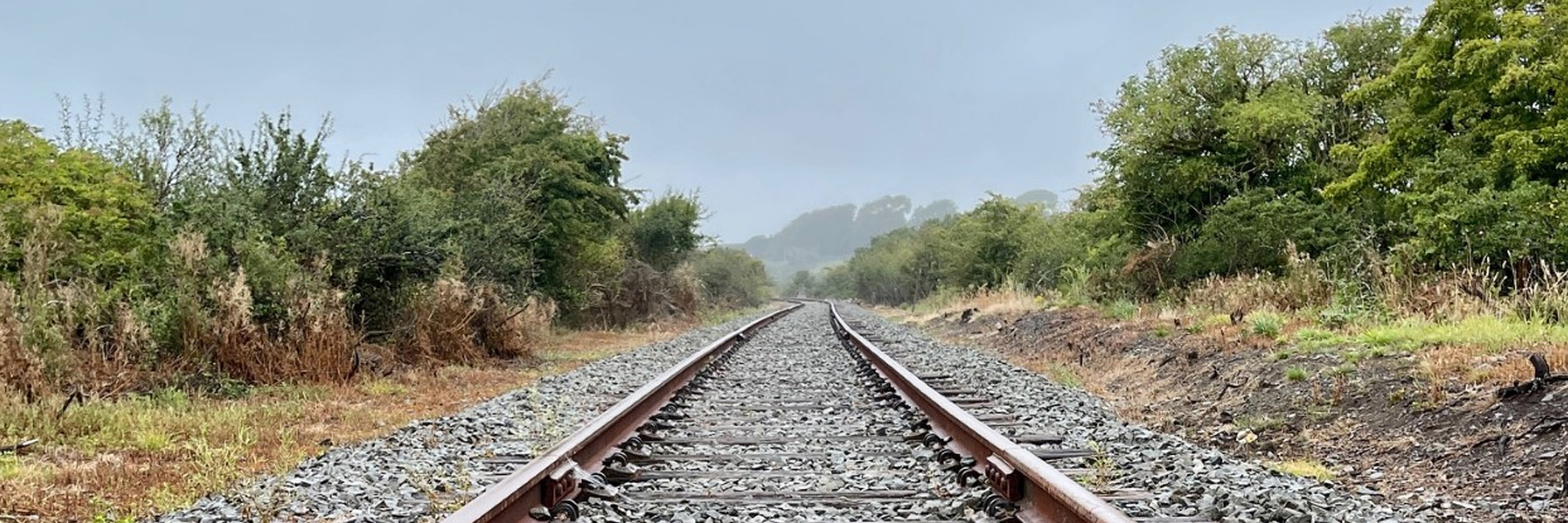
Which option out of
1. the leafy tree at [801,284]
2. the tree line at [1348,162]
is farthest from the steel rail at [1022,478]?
the leafy tree at [801,284]

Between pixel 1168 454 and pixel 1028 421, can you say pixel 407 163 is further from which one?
pixel 1168 454

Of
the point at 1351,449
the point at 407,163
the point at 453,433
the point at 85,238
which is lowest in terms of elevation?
the point at 1351,449

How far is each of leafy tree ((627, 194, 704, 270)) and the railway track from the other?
2494 centimetres

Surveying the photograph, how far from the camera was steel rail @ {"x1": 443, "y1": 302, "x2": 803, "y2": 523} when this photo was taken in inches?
142

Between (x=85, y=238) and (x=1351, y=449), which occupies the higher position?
(x=85, y=238)

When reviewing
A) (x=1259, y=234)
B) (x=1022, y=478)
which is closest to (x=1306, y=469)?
(x=1022, y=478)

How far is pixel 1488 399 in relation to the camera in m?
5.23

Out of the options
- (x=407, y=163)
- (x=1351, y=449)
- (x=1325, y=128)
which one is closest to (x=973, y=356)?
(x=1351, y=449)

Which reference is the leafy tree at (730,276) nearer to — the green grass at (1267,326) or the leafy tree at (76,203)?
the leafy tree at (76,203)

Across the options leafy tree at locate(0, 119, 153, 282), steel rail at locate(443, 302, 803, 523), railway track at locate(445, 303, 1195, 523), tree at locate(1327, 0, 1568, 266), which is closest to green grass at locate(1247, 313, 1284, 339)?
tree at locate(1327, 0, 1568, 266)

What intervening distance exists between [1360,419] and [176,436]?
6.80m

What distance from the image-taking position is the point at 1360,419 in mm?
5781

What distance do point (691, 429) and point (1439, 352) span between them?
4775 millimetres

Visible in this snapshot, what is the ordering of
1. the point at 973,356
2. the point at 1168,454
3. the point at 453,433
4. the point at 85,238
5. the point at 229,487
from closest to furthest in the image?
1. the point at 229,487
2. the point at 1168,454
3. the point at 453,433
4. the point at 85,238
5. the point at 973,356
